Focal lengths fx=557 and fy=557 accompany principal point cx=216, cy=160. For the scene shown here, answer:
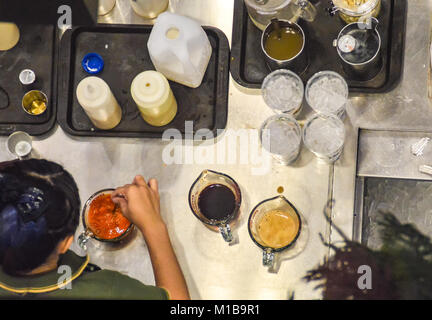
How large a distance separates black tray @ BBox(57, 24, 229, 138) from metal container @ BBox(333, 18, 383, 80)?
0.35 metres

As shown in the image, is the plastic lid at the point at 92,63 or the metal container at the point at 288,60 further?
the plastic lid at the point at 92,63

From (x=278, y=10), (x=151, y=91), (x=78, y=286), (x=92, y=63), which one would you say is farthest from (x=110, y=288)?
(x=278, y=10)

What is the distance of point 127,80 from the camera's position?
175 cm

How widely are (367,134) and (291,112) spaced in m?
0.25

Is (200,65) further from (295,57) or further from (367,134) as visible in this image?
(367,134)

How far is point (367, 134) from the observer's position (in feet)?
5.58

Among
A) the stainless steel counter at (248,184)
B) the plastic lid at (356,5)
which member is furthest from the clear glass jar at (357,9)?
the stainless steel counter at (248,184)

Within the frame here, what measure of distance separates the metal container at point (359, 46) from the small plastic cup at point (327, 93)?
0.20ft

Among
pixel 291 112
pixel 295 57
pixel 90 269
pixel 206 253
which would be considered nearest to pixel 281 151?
pixel 291 112

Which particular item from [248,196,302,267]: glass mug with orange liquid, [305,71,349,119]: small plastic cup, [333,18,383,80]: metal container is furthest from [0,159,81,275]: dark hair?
[333,18,383,80]: metal container

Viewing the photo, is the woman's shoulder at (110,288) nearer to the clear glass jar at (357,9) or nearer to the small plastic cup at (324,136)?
the small plastic cup at (324,136)

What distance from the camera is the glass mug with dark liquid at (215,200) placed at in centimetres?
165

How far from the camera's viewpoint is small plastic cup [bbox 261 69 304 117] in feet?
5.40

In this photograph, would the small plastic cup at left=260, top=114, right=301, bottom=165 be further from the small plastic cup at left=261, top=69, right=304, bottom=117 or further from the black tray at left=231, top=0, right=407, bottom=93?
the black tray at left=231, top=0, right=407, bottom=93
